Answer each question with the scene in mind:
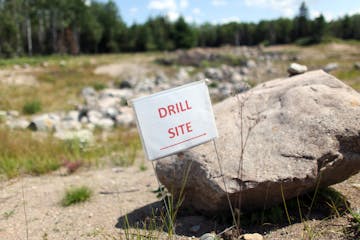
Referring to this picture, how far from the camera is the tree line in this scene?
41.7 m

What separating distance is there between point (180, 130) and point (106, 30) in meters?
Answer: 56.8

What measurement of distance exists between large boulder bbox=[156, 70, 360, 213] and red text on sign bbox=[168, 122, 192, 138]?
1.16ft

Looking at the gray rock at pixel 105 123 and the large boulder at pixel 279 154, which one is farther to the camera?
the gray rock at pixel 105 123

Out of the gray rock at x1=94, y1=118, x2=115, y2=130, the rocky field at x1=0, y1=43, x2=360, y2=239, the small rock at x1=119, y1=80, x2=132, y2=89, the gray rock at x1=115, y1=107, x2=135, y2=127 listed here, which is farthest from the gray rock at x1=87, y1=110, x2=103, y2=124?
the small rock at x1=119, y1=80, x2=132, y2=89

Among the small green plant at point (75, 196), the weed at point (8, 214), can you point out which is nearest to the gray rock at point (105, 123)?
the small green plant at point (75, 196)

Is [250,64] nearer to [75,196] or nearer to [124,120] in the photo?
[124,120]

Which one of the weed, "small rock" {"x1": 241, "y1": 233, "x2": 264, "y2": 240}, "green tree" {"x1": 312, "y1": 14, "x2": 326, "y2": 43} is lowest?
"small rock" {"x1": 241, "y1": 233, "x2": 264, "y2": 240}

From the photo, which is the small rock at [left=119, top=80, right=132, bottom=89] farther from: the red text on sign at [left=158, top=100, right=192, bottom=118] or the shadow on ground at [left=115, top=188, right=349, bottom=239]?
the red text on sign at [left=158, top=100, right=192, bottom=118]

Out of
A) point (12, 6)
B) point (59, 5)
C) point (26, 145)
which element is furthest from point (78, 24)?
point (26, 145)

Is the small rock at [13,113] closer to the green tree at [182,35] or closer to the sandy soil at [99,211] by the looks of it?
the sandy soil at [99,211]

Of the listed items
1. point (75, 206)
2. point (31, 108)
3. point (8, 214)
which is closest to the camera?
point (8, 214)

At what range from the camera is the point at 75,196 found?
4.52 meters

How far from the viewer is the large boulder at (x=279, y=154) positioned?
3248mm

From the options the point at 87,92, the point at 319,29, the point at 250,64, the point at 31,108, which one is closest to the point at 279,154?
the point at 31,108
